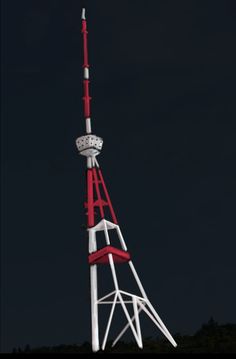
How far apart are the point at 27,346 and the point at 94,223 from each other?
47056 millimetres

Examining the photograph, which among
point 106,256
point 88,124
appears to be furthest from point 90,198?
point 88,124

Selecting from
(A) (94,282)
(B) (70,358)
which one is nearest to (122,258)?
(A) (94,282)

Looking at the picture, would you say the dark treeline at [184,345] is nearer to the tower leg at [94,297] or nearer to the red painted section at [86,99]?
the tower leg at [94,297]

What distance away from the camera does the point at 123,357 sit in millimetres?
45625

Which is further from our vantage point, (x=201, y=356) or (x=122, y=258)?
(x=122, y=258)

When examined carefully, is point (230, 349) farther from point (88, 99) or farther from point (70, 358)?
point (88, 99)

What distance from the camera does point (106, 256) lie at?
7600 centimetres

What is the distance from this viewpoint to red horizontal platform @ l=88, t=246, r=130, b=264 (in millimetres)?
75312

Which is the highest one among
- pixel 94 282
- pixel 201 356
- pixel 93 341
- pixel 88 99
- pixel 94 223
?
pixel 88 99

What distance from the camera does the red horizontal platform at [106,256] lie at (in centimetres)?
7531

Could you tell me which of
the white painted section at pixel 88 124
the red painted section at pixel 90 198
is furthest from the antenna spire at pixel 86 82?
the red painted section at pixel 90 198

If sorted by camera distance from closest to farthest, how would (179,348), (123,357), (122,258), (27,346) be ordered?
(123,357) < (179,348) < (122,258) < (27,346)

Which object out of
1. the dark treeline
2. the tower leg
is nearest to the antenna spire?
the tower leg

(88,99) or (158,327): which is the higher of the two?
(88,99)
